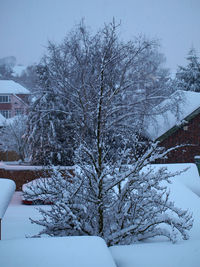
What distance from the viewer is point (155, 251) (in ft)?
9.89

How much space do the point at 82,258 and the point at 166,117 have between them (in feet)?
41.4

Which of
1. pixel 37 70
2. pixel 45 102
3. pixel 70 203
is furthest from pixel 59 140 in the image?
pixel 70 203

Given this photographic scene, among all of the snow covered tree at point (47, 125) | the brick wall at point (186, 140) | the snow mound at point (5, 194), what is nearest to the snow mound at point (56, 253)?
the snow mound at point (5, 194)

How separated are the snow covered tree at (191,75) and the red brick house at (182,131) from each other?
351 inches

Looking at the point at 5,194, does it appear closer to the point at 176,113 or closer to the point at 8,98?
the point at 176,113

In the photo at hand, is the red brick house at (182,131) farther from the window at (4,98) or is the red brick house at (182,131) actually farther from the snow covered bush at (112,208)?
the window at (4,98)

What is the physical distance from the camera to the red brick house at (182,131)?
13922 millimetres

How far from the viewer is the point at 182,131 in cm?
1423

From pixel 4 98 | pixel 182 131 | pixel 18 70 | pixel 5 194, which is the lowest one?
pixel 5 194

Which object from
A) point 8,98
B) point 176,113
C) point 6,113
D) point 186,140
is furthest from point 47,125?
point 6,113

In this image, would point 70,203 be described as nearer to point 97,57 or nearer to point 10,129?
point 97,57

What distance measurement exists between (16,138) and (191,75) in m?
15.4

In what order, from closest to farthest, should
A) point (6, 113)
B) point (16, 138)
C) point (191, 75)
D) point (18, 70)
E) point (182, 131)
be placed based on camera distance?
point (182, 131) → point (16, 138) → point (191, 75) → point (6, 113) → point (18, 70)

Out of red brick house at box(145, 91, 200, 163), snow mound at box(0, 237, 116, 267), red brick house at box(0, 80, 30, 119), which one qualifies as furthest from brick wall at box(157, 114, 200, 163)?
red brick house at box(0, 80, 30, 119)
